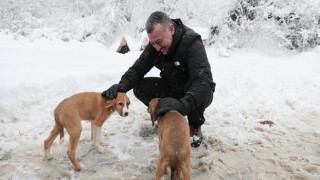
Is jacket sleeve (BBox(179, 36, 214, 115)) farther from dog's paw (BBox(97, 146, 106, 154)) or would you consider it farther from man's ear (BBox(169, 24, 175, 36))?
dog's paw (BBox(97, 146, 106, 154))

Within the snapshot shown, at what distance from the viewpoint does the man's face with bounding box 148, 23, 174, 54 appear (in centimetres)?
416

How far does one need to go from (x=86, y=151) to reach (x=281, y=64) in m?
6.10

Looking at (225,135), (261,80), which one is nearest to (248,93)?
(261,80)

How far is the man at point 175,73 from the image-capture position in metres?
4.12

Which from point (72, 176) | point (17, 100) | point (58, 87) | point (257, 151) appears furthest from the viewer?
point (58, 87)

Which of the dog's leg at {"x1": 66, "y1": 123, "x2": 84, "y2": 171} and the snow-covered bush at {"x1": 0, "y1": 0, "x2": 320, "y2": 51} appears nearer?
the dog's leg at {"x1": 66, "y1": 123, "x2": 84, "y2": 171}

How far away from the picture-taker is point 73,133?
413cm

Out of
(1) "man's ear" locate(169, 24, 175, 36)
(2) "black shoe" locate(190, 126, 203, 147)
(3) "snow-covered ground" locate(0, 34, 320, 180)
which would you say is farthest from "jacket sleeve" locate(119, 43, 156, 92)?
(2) "black shoe" locate(190, 126, 203, 147)

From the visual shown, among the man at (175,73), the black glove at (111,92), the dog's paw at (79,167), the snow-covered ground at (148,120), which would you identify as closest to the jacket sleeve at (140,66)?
the man at (175,73)

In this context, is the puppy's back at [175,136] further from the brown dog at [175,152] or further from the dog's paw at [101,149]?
the dog's paw at [101,149]

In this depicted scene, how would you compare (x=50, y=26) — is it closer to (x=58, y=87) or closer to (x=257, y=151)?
(x=58, y=87)

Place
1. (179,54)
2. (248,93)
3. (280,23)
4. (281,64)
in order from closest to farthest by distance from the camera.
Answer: (179,54) < (248,93) < (281,64) < (280,23)

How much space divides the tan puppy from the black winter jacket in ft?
1.16

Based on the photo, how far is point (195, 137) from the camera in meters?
4.88
